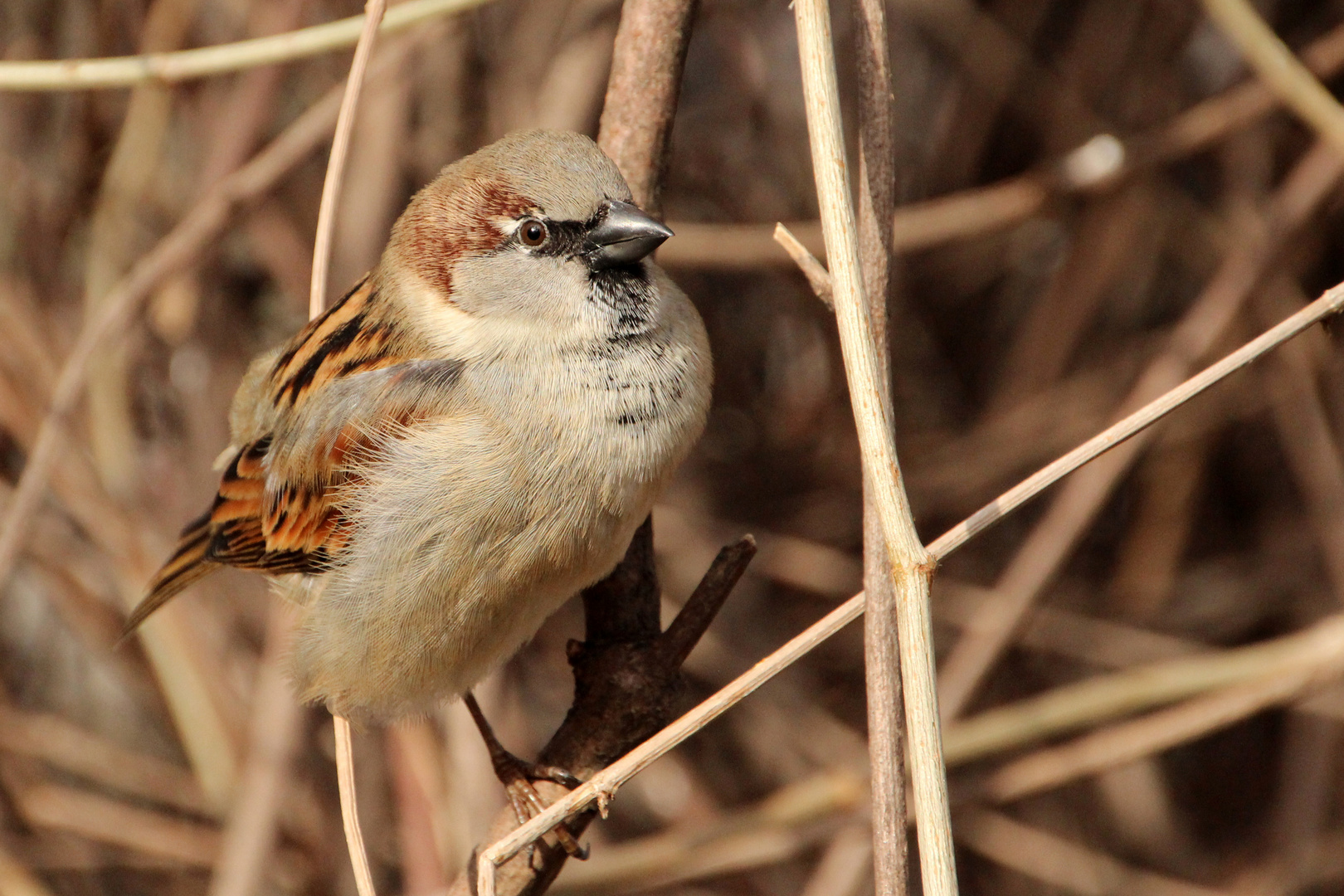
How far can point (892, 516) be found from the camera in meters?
1.36

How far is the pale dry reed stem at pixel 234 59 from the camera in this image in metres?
2.09

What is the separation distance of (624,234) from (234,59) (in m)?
0.70

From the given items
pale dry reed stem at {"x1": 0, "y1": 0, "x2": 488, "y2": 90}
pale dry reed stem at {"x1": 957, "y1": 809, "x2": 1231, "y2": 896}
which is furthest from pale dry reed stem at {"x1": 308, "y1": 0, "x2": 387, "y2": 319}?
pale dry reed stem at {"x1": 957, "y1": 809, "x2": 1231, "y2": 896}

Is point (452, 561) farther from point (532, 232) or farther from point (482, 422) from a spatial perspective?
point (532, 232)

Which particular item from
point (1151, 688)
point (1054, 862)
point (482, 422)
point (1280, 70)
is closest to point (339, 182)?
point (482, 422)

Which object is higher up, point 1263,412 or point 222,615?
point 1263,412

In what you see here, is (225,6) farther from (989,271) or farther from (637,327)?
(989,271)

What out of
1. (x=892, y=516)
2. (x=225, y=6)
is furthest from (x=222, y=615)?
(x=892, y=516)

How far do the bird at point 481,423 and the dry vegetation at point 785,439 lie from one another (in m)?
0.72

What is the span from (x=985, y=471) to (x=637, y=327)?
1.85 meters

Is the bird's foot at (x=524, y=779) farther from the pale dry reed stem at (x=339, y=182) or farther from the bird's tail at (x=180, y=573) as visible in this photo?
the bird's tail at (x=180, y=573)

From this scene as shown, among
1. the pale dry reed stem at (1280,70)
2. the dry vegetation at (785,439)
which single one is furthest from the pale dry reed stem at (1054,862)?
the pale dry reed stem at (1280,70)

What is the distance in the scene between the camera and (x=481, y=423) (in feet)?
6.84

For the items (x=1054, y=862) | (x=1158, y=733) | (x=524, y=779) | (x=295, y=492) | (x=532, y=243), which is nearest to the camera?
(x=532, y=243)
